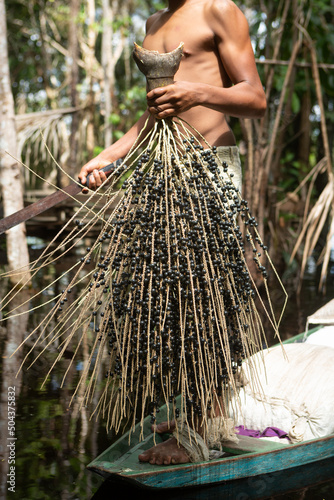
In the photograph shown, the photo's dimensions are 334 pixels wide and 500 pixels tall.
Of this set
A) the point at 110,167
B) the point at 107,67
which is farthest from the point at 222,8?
the point at 107,67

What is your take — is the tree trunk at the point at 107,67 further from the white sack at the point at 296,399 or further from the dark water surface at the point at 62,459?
the white sack at the point at 296,399

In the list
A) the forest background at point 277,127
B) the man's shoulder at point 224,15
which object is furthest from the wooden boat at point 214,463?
the man's shoulder at point 224,15

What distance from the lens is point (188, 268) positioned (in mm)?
1895

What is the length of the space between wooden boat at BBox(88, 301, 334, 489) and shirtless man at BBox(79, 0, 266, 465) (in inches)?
2.6

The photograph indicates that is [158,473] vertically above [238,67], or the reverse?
[238,67]

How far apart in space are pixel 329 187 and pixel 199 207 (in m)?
2.67

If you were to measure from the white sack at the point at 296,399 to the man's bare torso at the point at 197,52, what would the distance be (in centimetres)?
98

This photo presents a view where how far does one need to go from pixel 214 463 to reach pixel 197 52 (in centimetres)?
152

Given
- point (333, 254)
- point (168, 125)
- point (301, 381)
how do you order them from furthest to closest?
point (333, 254)
point (301, 381)
point (168, 125)

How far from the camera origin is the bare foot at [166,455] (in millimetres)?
2113

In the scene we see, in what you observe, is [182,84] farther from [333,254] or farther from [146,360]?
[333,254]

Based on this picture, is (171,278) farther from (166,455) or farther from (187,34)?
(187,34)

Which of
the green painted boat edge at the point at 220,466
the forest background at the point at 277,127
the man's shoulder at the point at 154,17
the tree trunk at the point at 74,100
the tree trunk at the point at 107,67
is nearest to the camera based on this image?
the green painted boat edge at the point at 220,466

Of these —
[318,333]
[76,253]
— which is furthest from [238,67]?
[76,253]
